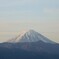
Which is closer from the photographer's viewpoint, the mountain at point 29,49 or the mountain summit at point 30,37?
the mountain at point 29,49

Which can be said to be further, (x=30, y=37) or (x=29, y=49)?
(x=30, y=37)

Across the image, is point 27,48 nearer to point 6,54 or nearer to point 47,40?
point 6,54

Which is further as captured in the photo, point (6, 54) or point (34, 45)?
point (34, 45)

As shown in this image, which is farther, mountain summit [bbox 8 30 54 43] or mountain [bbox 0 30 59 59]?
mountain summit [bbox 8 30 54 43]

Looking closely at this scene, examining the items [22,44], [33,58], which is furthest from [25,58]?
[22,44]

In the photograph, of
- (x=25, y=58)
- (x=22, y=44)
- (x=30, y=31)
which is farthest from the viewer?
(x=30, y=31)

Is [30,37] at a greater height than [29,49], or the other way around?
[29,49]

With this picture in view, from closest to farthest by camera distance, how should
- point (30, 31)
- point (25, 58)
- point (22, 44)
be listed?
1. point (25, 58)
2. point (22, 44)
3. point (30, 31)

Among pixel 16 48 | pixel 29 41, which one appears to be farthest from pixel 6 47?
pixel 29 41
